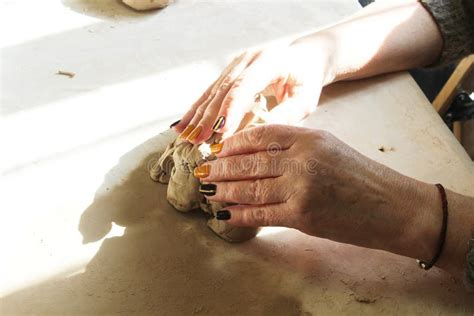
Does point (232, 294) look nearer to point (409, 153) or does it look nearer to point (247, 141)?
point (247, 141)

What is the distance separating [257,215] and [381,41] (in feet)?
2.25

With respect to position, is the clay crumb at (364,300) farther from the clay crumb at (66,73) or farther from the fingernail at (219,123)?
the clay crumb at (66,73)

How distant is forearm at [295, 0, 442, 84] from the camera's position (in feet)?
4.11

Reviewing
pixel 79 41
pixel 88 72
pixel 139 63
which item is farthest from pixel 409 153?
pixel 79 41

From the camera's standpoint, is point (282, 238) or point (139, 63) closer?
point (282, 238)

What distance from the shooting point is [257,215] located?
937mm

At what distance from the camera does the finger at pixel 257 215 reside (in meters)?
0.92

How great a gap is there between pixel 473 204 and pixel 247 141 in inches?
19.7

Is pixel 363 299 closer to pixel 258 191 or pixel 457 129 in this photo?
pixel 258 191

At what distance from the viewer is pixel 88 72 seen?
1.37 metres

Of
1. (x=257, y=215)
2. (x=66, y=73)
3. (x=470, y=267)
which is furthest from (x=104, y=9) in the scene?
(x=470, y=267)

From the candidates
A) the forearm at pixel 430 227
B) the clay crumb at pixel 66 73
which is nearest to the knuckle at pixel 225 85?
the forearm at pixel 430 227

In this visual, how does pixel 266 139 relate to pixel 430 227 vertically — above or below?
above

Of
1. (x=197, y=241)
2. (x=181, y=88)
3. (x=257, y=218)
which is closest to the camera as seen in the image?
(x=257, y=218)
